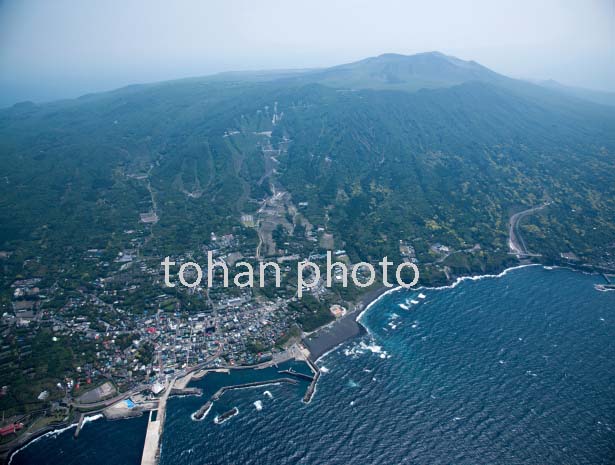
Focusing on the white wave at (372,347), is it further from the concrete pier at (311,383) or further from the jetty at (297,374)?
the jetty at (297,374)

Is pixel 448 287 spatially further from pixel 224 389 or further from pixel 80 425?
pixel 80 425

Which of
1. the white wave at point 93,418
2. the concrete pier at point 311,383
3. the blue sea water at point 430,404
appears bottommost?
the blue sea water at point 430,404

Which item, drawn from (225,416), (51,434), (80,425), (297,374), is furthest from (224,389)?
(51,434)

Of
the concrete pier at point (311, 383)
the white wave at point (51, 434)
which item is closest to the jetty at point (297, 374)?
the concrete pier at point (311, 383)


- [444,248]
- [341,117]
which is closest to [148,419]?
[444,248]

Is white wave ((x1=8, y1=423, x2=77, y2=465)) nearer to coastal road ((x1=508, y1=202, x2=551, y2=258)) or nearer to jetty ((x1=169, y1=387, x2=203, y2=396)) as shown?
jetty ((x1=169, y1=387, x2=203, y2=396))

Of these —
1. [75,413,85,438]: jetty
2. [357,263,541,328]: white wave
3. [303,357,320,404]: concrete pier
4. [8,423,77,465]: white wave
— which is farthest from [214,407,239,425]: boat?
[357,263,541,328]: white wave

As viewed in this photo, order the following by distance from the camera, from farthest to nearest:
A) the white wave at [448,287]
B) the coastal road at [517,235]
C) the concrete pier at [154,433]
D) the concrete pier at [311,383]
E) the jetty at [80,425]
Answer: the coastal road at [517,235], the white wave at [448,287], the concrete pier at [311,383], the jetty at [80,425], the concrete pier at [154,433]
